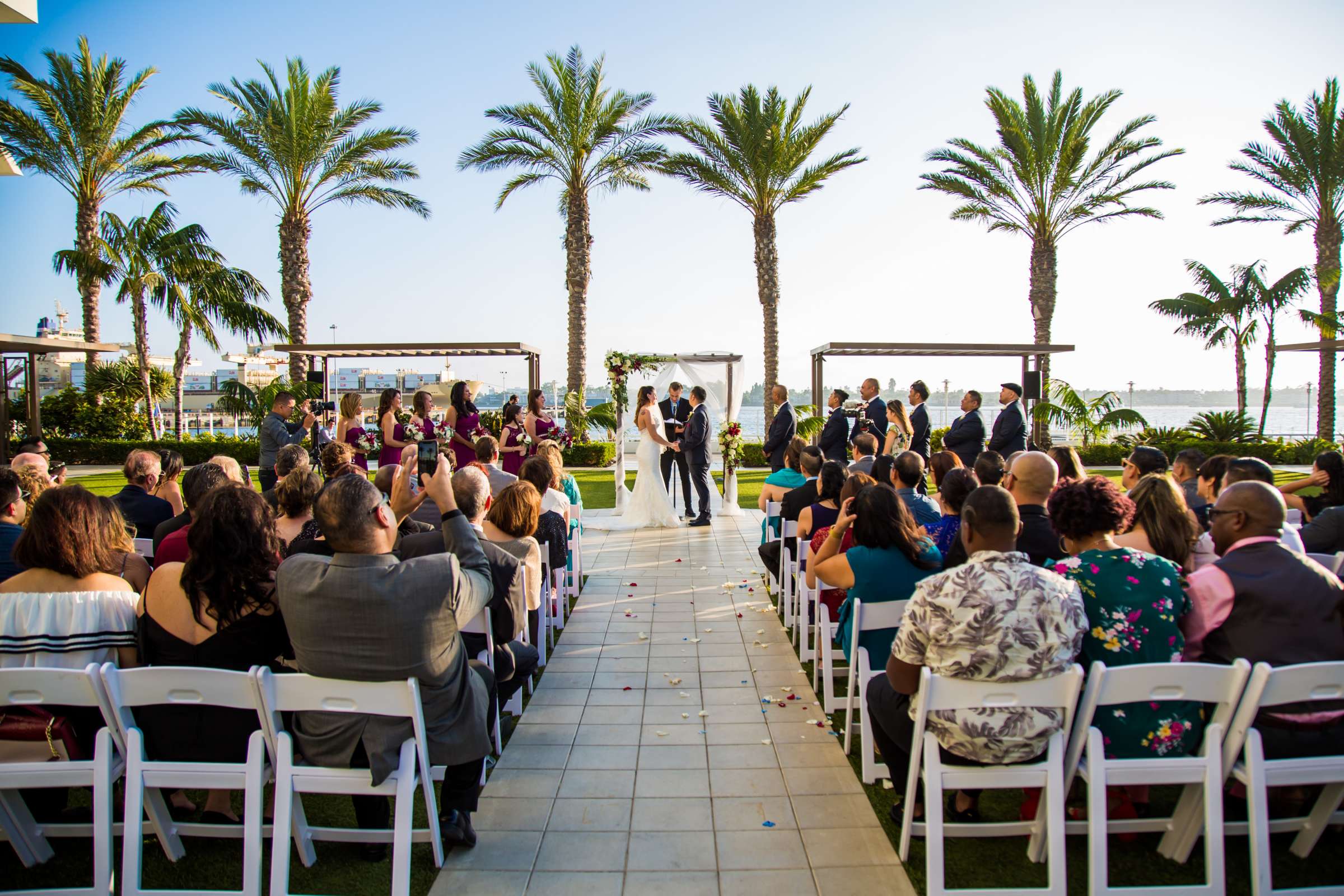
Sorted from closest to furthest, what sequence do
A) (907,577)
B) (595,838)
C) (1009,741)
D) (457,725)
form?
(1009,741) < (457,725) < (595,838) < (907,577)

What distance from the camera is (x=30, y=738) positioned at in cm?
259

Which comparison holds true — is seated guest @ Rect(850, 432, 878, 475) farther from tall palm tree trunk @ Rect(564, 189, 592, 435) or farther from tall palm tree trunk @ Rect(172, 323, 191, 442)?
tall palm tree trunk @ Rect(172, 323, 191, 442)

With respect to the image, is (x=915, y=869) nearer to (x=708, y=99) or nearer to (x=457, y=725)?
(x=457, y=725)

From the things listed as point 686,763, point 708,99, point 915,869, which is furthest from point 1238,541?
point 708,99

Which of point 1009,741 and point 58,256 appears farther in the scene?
point 58,256

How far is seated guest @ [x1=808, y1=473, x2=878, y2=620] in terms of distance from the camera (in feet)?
13.9

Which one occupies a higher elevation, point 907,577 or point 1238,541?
point 1238,541

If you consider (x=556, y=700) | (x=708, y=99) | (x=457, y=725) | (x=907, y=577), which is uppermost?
(x=708, y=99)

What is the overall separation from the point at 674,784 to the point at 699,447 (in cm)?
703

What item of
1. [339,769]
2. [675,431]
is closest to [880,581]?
[339,769]

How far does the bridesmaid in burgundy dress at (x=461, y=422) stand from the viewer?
8398 mm

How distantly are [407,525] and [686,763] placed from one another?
1.96 metres

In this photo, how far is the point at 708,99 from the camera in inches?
669

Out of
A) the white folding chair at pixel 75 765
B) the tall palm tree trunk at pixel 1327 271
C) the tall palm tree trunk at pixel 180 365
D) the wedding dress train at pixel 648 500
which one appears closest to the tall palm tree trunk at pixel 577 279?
the wedding dress train at pixel 648 500
